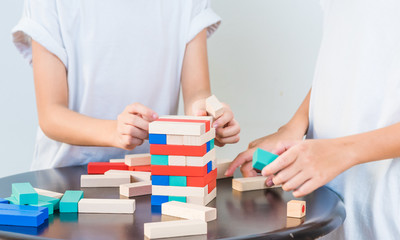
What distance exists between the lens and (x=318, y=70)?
1278mm

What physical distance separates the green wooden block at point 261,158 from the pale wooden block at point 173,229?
0.19 metres

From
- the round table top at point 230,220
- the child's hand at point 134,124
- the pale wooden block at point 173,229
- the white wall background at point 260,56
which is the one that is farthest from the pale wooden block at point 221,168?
the white wall background at point 260,56

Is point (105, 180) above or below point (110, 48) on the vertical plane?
below

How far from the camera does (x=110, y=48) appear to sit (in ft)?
5.03

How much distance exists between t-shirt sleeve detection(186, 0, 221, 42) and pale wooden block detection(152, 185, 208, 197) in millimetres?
727

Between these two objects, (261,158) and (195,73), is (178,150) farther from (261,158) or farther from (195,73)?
(195,73)

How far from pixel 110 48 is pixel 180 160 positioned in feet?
2.25

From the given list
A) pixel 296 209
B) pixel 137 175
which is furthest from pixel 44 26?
pixel 296 209

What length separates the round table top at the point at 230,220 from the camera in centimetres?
83

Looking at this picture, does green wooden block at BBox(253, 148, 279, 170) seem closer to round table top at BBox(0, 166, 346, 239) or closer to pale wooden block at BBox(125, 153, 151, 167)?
round table top at BBox(0, 166, 346, 239)

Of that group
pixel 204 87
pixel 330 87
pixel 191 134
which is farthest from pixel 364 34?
pixel 204 87

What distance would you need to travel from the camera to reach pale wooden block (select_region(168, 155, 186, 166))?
95 cm

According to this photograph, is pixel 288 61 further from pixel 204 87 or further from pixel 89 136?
pixel 89 136

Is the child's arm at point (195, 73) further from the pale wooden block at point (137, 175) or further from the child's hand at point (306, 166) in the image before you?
the child's hand at point (306, 166)
